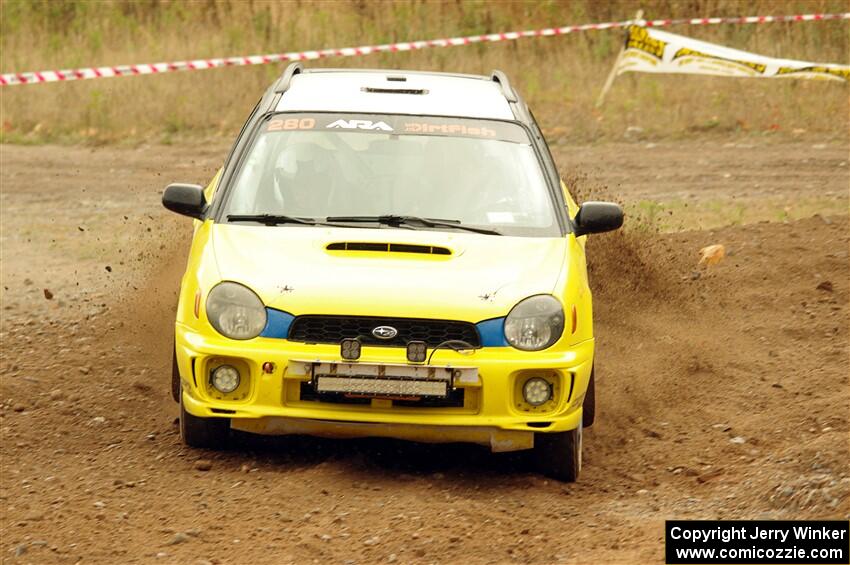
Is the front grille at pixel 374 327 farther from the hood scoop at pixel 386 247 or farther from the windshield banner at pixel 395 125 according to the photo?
the windshield banner at pixel 395 125

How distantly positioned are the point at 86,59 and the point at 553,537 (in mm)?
16270

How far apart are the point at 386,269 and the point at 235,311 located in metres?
0.69

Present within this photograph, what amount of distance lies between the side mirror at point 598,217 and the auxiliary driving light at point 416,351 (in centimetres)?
137

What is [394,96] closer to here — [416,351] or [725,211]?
[416,351]

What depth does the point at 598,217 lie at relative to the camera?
7.29m

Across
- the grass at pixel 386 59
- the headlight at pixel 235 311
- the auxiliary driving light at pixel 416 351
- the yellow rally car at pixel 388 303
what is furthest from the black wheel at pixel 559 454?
the grass at pixel 386 59

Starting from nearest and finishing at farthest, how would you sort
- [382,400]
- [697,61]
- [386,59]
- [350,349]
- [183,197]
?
[350,349], [382,400], [183,197], [697,61], [386,59]

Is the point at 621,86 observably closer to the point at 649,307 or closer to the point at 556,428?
the point at 649,307

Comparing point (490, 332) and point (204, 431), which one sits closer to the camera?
point (490, 332)

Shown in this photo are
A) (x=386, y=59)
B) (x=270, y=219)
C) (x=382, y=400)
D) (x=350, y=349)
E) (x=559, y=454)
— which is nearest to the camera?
(x=350, y=349)

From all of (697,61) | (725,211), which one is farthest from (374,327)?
(697,61)

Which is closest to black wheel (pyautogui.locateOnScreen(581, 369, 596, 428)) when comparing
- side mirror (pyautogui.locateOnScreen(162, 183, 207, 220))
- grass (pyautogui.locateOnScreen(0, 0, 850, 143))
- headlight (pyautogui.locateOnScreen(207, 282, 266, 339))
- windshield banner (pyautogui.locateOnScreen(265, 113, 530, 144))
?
windshield banner (pyautogui.locateOnScreen(265, 113, 530, 144))

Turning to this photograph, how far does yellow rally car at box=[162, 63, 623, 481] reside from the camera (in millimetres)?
6363

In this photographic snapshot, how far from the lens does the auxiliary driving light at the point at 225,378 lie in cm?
646
